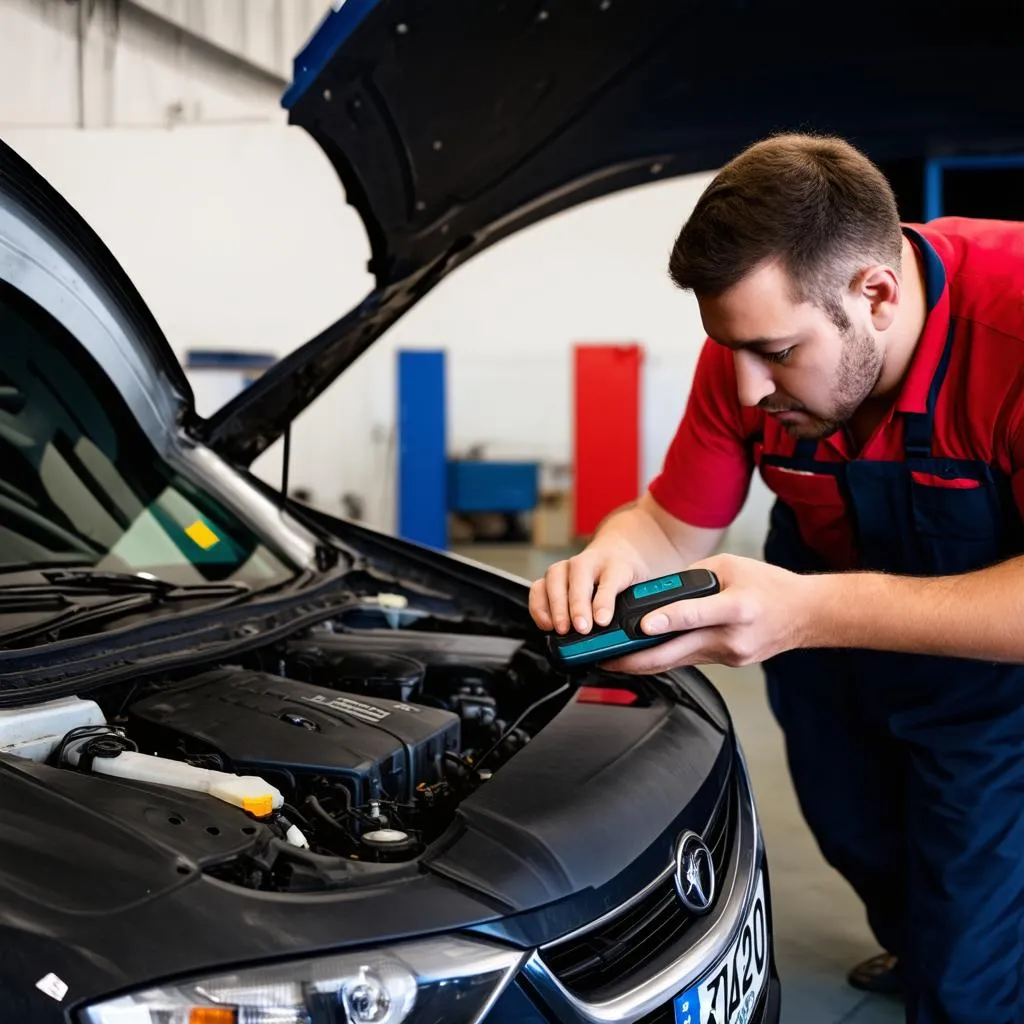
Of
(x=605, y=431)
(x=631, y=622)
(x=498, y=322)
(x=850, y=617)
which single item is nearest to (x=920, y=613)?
(x=850, y=617)

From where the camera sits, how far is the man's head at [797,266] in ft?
4.21

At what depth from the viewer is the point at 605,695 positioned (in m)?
1.56

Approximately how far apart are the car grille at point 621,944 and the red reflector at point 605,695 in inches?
14.6

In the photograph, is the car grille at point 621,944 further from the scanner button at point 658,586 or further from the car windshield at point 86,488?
the car windshield at point 86,488

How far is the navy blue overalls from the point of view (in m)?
1.51

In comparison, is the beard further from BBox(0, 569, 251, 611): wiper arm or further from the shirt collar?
BBox(0, 569, 251, 611): wiper arm

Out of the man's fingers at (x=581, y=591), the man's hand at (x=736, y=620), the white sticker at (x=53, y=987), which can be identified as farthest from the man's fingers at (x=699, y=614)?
the white sticker at (x=53, y=987)

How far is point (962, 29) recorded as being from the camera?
229 centimetres

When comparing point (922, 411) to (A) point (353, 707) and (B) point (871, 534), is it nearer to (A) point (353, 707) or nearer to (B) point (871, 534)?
(B) point (871, 534)

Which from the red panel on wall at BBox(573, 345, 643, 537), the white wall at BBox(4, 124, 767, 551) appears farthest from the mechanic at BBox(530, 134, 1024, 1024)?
the red panel on wall at BBox(573, 345, 643, 537)

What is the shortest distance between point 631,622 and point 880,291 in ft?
1.77

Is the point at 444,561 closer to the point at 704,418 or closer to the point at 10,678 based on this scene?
the point at 704,418

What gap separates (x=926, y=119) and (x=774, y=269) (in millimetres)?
1761

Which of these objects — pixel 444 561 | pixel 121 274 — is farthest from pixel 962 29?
pixel 121 274
